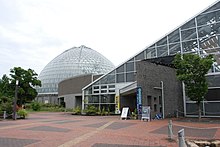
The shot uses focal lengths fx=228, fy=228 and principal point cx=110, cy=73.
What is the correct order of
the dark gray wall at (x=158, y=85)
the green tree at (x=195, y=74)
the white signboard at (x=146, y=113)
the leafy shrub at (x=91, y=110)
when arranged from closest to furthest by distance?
the green tree at (x=195, y=74) < the white signboard at (x=146, y=113) < the dark gray wall at (x=158, y=85) < the leafy shrub at (x=91, y=110)

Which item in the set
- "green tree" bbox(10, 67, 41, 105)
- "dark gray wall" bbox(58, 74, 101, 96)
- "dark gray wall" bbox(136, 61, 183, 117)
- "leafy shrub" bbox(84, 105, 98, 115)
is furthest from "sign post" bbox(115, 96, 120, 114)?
"green tree" bbox(10, 67, 41, 105)

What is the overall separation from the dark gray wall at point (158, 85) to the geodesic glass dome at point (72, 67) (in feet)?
165

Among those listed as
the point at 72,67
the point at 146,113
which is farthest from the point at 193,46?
the point at 72,67

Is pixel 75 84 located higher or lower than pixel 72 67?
lower

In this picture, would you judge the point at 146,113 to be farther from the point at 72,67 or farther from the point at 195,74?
the point at 72,67

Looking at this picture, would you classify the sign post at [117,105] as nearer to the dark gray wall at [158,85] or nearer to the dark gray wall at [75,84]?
the dark gray wall at [158,85]

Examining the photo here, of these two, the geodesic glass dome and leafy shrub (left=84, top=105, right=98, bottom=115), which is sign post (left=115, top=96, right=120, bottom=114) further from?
the geodesic glass dome

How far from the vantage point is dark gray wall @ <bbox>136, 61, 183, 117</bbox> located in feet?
71.9

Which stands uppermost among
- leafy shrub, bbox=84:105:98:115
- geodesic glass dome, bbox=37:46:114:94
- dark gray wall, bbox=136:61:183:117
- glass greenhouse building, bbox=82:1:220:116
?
geodesic glass dome, bbox=37:46:114:94

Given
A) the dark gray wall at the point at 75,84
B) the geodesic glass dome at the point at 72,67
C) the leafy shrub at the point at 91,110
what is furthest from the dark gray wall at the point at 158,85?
the geodesic glass dome at the point at 72,67

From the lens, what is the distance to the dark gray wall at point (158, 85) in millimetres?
21922

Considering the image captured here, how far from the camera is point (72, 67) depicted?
247 feet

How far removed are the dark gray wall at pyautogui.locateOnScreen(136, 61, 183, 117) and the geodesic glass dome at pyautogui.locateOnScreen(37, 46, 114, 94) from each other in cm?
5025

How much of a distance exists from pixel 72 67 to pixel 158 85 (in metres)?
55.1
